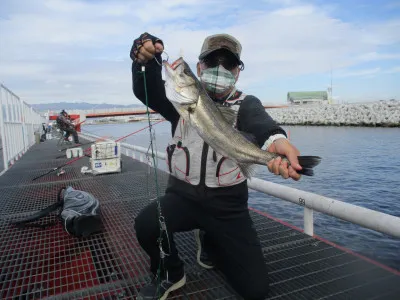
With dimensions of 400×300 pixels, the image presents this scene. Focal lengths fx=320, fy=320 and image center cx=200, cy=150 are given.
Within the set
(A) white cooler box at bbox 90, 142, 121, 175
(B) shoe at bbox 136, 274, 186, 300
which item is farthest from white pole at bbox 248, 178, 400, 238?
(A) white cooler box at bbox 90, 142, 121, 175

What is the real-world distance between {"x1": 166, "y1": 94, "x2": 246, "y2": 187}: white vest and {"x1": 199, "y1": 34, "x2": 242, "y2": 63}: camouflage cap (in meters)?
0.53

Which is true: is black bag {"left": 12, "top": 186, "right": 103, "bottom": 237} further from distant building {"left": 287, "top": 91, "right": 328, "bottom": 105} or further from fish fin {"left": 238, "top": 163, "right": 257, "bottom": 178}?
distant building {"left": 287, "top": 91, "right": 328, "bottom": 105}

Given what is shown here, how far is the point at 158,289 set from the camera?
10.4 ft

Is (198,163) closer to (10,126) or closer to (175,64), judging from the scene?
(175,64)

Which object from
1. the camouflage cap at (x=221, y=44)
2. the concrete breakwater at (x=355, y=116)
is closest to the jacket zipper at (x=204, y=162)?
the camouflage cap at (x=221, y=44)

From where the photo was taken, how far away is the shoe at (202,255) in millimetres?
3830

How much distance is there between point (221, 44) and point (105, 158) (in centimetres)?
689

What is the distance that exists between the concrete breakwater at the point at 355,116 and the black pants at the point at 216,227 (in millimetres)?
38295

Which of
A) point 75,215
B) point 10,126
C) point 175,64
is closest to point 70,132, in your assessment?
point 10,126

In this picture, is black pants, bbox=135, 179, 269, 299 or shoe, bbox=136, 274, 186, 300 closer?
shoe, bbox=136, 274, 186, 300

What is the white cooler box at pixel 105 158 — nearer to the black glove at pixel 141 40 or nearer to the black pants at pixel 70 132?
the black glove at pixel 141 40

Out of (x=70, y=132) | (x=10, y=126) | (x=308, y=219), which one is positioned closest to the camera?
(x=308, y=219)

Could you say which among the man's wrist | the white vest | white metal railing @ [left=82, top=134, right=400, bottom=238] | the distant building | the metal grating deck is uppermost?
the distant building

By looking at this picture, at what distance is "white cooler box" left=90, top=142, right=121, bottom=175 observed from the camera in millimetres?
9352
